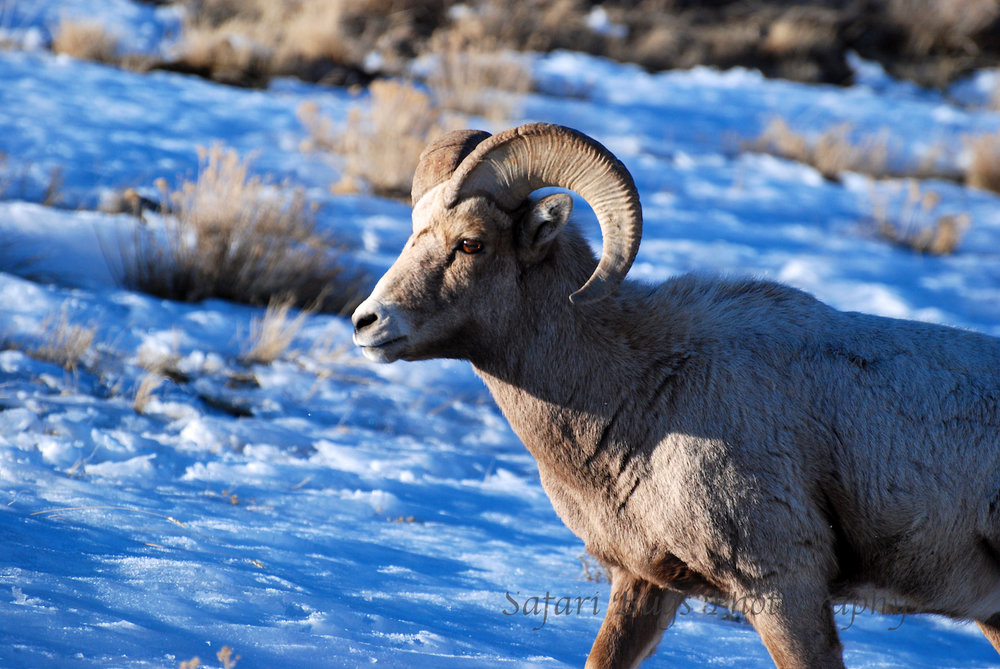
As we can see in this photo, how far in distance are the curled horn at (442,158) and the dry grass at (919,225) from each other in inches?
360

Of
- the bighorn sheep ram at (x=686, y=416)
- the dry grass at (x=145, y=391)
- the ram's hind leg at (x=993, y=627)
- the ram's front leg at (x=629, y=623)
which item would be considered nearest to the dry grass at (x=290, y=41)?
the dry grass at (x=145, y=391)

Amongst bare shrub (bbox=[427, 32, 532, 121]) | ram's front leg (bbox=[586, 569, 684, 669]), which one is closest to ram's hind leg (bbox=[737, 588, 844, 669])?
ram's front leg (bbox=[586, 569, 684, 669])

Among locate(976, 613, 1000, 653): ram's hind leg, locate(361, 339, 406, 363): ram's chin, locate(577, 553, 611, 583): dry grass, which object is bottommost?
locate(976, 613, 1000, 653): ram's hind leg

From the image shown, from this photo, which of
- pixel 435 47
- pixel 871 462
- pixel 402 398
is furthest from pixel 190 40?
pixel 871 462

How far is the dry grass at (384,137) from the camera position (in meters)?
10.9

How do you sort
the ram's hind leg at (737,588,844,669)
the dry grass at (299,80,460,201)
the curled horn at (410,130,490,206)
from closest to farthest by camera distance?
the ram's hind leg at (737,588,844,669) → the curled horn at (410,130,490,206) → the dry grass at (299,80,460,201)

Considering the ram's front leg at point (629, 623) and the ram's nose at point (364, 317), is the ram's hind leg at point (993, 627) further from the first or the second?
the ram's nose at point (364, 317)

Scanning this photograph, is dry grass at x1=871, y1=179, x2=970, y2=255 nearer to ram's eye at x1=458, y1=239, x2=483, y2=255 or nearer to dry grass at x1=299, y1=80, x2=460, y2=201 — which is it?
dry grass at x1=299, y1=80, x2=460, y2=201

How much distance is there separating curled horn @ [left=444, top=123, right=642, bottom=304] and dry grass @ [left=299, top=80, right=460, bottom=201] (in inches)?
286

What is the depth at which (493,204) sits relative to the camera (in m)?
3.66

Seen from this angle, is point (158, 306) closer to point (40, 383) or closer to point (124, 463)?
point (40, 383)

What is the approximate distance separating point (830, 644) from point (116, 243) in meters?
6.99

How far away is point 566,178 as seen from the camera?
144 inches

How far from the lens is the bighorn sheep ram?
11.4ft
